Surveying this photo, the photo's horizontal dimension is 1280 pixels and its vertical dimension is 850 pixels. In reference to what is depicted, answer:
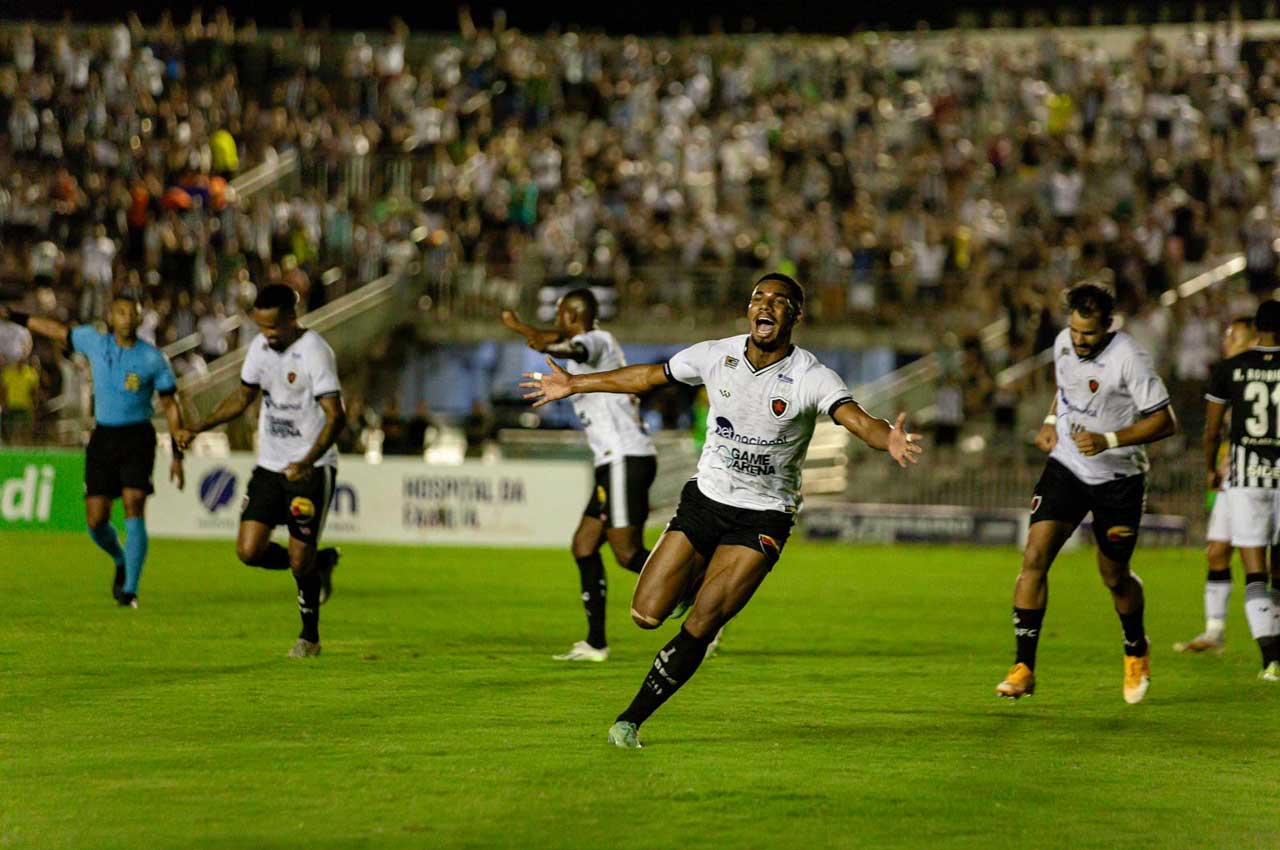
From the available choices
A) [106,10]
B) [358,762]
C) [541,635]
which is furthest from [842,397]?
[106,10]

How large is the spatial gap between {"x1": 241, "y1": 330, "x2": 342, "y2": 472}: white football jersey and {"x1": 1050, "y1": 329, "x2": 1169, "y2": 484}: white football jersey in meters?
4.54

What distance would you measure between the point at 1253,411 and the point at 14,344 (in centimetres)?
2091

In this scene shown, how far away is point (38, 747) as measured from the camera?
327 inches

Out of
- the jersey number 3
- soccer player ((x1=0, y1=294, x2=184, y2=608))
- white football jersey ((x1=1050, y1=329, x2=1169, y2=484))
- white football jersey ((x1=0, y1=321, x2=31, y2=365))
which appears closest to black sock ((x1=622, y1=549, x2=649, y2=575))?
white football jersey ((x1=1050, y1=329, x2=1169, y2=484))

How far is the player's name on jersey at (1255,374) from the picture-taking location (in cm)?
1159

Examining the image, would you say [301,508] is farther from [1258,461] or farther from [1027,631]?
[1258,461]

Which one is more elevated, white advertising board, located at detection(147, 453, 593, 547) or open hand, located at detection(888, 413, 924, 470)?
open hand, located at detection(888, 413, 924, 470)

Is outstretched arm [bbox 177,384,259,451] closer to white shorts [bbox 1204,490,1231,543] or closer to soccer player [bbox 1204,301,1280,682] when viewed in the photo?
soccer player [bbox 1204,301,1280,682]

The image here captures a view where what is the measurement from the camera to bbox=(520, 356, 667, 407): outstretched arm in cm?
881

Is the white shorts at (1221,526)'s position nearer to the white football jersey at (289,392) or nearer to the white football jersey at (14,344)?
the white football jersey at (289,392)

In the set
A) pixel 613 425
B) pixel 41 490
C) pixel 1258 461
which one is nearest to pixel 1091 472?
pixel 1258 461

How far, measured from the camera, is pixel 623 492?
39.9 feet

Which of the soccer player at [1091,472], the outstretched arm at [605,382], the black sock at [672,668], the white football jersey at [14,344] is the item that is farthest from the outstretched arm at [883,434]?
the white football jersey at [14,344]

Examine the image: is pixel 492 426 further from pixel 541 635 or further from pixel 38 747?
pixel 38 747
